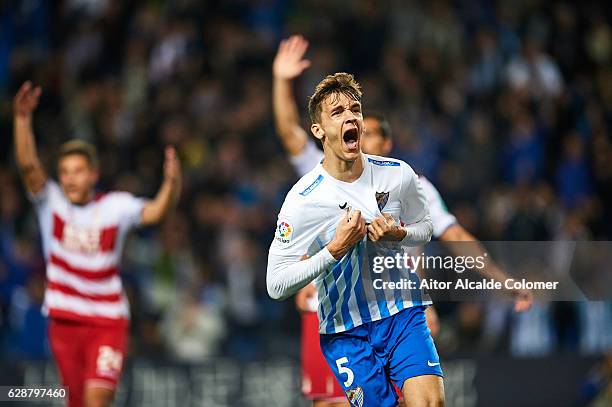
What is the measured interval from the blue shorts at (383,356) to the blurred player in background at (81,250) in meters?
2.54

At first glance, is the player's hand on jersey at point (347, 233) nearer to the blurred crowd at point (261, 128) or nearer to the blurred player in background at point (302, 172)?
the blurred player in background at point (302, 172)

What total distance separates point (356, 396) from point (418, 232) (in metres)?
0.93

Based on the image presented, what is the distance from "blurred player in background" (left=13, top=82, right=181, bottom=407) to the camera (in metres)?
8.13

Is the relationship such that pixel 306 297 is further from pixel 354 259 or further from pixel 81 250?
pixel 81 250

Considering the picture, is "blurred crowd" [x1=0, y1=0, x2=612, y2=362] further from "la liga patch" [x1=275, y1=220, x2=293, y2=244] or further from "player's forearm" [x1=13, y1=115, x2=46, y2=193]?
"la liga patch" [x1=275, y1=220, x2=293, y2=244]

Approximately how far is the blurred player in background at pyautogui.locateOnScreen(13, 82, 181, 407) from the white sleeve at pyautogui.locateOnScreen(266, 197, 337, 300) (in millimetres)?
2532

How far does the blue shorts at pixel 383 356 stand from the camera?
5879 millimetres

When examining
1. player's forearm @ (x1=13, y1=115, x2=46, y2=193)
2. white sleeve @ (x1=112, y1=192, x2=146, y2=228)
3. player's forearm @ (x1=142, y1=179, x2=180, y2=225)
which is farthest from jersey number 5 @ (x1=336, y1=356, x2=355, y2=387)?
player's forearm @ (x1=13, y1=115, x2=46, y2=193)

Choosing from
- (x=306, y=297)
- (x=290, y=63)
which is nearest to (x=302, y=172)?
(x=290, y=63)

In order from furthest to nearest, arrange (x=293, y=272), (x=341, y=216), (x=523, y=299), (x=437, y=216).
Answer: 1. (x=437, y=216)
2. (x=523, y=299)
3. (x=341, y=216)
4. (x=293, y=272)

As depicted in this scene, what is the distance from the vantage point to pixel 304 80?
14805mm

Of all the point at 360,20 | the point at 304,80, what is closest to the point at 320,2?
the point at 360,20

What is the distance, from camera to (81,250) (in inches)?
325

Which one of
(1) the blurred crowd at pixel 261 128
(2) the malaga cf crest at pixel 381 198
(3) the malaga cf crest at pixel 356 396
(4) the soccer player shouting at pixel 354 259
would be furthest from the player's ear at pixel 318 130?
(1) the blurred crowd at pixel 261 128
